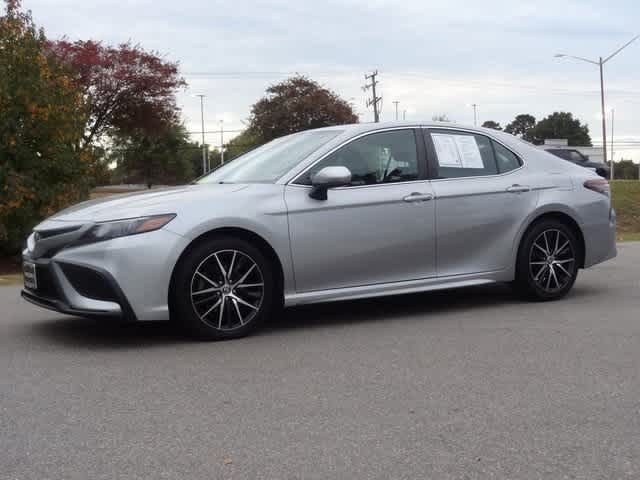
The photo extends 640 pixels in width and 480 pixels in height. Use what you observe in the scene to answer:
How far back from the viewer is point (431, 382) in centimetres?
498

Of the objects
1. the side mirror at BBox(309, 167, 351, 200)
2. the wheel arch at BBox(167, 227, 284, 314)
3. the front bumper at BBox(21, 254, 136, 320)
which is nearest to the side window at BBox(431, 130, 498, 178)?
the side mirror at BBox(309, 167, 351, 200)

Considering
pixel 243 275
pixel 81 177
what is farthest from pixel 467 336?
pixel 81 177

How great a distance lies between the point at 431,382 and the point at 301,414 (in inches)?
37.4

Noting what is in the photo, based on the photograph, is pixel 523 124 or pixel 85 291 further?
pixel 523 124

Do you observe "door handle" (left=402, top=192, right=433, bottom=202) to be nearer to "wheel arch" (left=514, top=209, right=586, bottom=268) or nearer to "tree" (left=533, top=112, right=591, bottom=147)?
"wheel arch" (left=514, top=209, right=586, bottom=268)

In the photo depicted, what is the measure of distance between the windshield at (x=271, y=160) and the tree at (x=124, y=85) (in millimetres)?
36242

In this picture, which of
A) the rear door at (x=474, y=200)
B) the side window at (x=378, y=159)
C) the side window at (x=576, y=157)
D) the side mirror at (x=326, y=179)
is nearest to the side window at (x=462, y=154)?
the rear door at (x=474, y=200)

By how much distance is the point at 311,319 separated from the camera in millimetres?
7250

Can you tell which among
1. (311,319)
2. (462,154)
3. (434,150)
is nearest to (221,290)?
(311,319)

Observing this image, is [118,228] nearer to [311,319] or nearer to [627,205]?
[311,319]

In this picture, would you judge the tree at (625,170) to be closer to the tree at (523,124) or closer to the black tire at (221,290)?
the tree at (523,124)

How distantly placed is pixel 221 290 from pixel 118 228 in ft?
2.72

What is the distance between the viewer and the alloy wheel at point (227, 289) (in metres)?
6.14

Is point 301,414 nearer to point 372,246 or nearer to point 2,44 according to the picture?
point 372,246
